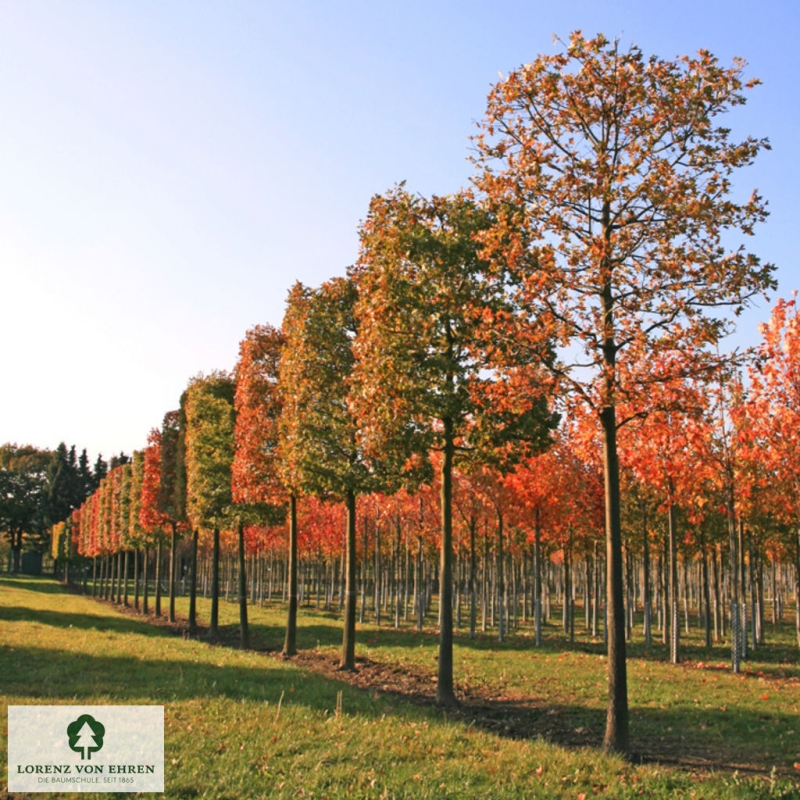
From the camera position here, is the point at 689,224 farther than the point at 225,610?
No

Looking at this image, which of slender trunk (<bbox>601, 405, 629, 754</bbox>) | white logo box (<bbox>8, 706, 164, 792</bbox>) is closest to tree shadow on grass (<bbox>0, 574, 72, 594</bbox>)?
white logo box (<bbox>8, 706, 164, 792</bbox>)

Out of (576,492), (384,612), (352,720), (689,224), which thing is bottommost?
(384,612)

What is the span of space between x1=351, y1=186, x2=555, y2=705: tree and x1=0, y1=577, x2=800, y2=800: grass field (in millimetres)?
3297

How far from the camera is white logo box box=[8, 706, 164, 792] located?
337 inches

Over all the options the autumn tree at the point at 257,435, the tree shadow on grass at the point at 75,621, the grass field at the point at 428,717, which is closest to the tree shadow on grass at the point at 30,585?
the tree shadow on grass at the point at 75,621

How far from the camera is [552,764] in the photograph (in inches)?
390

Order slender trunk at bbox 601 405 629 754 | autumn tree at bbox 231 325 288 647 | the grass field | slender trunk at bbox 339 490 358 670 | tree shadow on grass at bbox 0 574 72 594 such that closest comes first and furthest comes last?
the grass field, slender trunk at bbox 601 405 629 754, slender trunk at bbox 339 490 358 670, autumn tree at bbox 231 325 288 647, tree shadow on grass at bbox 0 574 72 594

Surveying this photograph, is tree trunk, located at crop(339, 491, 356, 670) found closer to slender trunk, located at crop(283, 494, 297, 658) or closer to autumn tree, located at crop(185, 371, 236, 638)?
slender trunk, located at crop(283, 494, 297, 658)

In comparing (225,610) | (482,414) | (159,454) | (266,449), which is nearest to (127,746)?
(482,414)

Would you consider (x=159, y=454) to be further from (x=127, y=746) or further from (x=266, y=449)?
(x=127, y=746)

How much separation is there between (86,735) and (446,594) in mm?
8797

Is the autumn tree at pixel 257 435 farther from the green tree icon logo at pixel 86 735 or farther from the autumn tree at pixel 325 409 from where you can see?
the green tree icon logo at pixel 86 735

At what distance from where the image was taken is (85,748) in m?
9.77

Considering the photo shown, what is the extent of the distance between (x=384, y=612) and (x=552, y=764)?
41.9 m
